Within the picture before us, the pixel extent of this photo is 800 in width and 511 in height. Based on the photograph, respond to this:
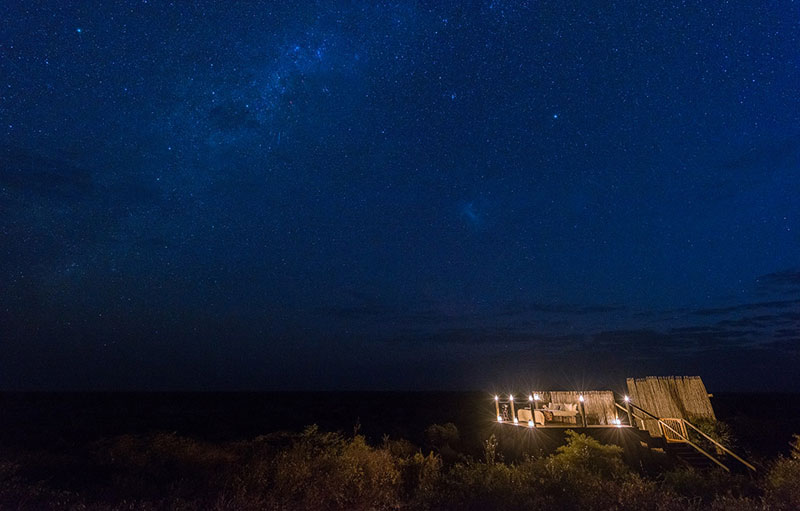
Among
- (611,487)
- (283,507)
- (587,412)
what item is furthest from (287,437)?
(611,487)

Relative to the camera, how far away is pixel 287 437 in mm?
→ 19641

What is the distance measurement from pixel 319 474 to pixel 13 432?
26.4m

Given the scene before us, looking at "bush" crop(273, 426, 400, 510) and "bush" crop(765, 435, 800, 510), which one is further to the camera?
"bush" crop(273, 426, 400, 510)

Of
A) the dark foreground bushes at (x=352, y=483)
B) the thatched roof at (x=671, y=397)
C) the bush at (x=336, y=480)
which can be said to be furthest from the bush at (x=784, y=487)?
the bush at (x=336, y=480)

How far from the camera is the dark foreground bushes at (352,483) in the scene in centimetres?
766

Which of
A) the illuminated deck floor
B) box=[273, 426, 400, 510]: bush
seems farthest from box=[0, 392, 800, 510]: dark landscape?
the illuminated deck floor

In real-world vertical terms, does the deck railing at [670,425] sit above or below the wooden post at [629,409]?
below

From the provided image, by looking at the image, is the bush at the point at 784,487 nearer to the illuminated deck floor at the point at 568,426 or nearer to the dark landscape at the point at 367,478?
the dark landscape at the point at 367,478

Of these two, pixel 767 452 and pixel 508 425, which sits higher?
pixel 508 425

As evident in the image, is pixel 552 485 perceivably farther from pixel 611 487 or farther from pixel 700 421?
pixel 700 421

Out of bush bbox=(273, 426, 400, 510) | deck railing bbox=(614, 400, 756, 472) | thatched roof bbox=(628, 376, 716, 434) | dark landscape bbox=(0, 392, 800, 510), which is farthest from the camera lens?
thatched roof bbox=(628, 376, 716, 434)

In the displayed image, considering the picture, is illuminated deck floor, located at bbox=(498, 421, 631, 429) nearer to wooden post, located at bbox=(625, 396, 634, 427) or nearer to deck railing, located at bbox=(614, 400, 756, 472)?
wooden post, located at bbox=(625, 396, 634, 427)

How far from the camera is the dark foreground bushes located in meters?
7.66

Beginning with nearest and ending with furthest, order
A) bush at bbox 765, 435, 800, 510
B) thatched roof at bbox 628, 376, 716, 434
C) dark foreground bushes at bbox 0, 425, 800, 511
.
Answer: bush at bbox 765, 435, 800, 510 < dark foreground bushes at bbox 0, 425, 800, 511 < thatched roof at bbox 628, 376, 716, 434
